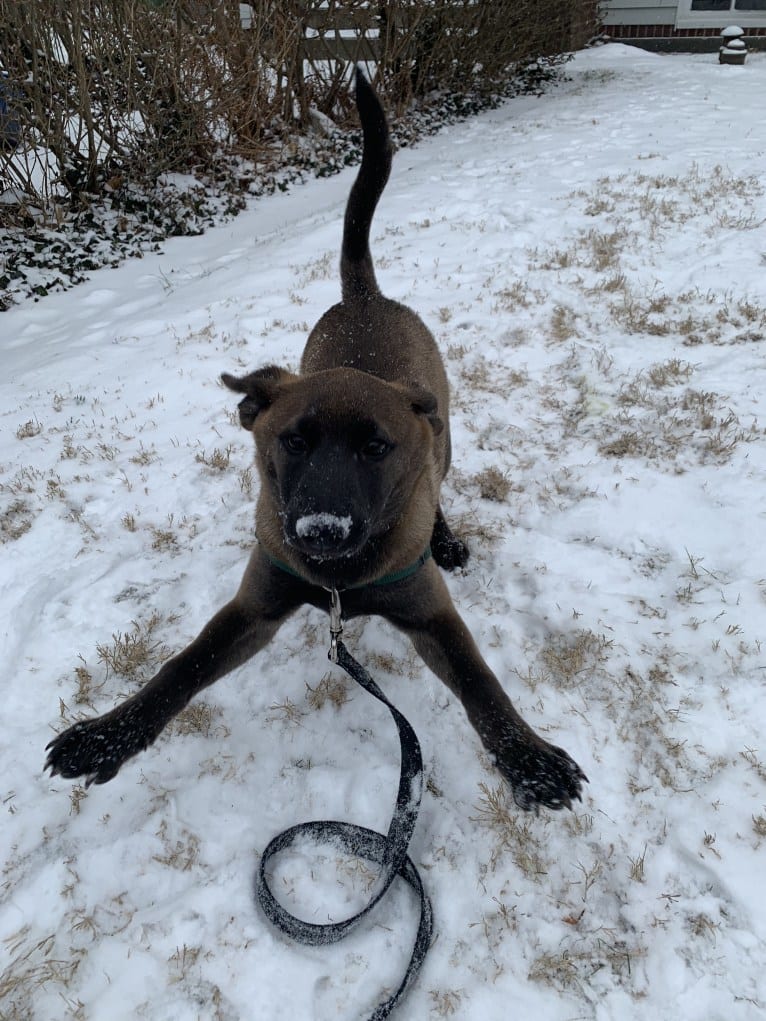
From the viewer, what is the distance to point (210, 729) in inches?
92.0

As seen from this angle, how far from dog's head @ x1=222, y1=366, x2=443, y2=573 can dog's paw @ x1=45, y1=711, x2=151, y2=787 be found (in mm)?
760

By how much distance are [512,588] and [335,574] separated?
40.5 inches

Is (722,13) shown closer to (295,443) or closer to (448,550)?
(448,550)

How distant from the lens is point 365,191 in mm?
3123

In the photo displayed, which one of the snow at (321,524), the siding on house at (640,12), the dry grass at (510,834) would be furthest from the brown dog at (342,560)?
the siding on house at (640,12)

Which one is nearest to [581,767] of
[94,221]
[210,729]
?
[210,729]

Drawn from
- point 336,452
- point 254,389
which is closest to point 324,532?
point 336,452

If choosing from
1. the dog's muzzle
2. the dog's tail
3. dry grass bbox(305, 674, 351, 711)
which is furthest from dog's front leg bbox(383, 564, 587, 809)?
the dog's tail

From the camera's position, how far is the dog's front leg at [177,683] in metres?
2.01

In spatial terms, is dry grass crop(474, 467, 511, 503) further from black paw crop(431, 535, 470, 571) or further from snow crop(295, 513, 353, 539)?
snow crop(295, 513, 353, 539)

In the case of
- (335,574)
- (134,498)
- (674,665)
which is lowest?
(674,665)

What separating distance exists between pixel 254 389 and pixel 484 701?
1.27 meters

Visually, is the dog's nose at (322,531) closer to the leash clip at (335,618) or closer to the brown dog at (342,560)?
the brown dog at (342,560)

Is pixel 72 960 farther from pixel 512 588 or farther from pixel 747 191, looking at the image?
pixel 747 191
